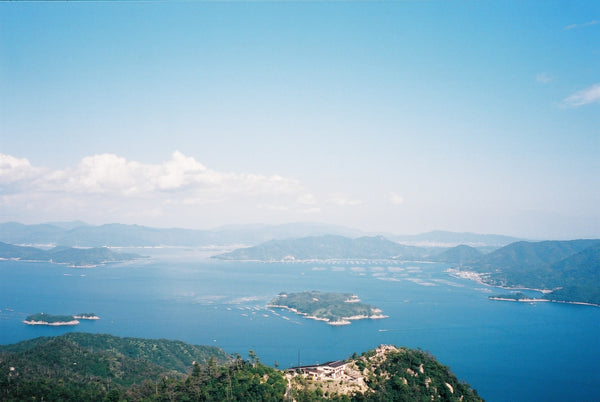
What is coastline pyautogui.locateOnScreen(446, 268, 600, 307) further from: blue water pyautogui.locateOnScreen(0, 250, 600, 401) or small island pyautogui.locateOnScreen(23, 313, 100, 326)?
small island pyautogui.locateOnScreen(23, 313, 100, 326)

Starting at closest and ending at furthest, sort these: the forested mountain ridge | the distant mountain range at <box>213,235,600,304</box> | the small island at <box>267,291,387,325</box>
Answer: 1. the forested mountain ridge
2. the small island at <box>267,291,387,325</box>
3. the distant mountain range at <box>213,235,600,304</box>

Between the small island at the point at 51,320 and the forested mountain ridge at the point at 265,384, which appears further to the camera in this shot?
the small island at the point at 51,320

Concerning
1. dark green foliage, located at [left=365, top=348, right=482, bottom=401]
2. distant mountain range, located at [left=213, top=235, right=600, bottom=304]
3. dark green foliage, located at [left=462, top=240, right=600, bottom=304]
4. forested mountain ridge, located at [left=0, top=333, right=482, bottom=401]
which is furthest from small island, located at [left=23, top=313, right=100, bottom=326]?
distant mountain range, located at [left=213, top=235, right=600, bottom=304]

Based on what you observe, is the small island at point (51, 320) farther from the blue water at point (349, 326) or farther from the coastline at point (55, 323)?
the blue water at point (349, 326)

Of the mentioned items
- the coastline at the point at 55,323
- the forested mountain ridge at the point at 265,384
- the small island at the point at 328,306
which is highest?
the forested mountain ridge at the point at 265,384

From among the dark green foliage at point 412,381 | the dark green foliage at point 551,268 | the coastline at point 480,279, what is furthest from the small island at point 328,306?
the dark green foliage at point 412,381

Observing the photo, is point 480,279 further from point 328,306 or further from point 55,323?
point 55,323
